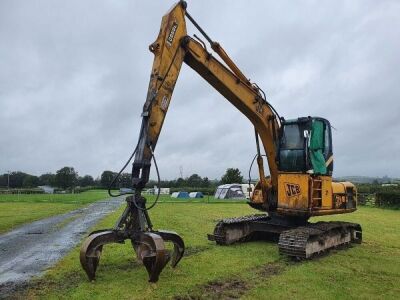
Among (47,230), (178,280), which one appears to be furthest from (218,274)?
(47,230)

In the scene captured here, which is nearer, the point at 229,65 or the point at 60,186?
the point at 229,65

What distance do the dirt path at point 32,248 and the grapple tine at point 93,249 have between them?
1192 millimetres

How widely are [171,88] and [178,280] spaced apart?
3.89 meters

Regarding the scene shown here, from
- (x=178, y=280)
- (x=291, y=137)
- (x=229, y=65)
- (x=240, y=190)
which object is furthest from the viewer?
(x=240, y=190)

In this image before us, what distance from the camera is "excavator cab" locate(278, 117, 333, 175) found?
39.1 ft

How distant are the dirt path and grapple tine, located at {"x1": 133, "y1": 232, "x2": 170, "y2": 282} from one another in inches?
87.8

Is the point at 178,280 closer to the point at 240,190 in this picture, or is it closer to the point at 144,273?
the point at 144,273

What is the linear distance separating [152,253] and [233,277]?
184 centimetres

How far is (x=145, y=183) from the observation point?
850cm

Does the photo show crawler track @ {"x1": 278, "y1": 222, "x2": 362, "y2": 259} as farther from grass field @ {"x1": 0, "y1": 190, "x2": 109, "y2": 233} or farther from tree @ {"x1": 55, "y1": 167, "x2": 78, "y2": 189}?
tree @ {"x1": 55, "y1": 167, "x2": 78, "y2": 189}

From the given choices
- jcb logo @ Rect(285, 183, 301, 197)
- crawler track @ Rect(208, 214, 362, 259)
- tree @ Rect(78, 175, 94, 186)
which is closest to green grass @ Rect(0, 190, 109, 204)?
crawler track @ Rect(208, 214, 362, 259)

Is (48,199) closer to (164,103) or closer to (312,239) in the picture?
(312,239)

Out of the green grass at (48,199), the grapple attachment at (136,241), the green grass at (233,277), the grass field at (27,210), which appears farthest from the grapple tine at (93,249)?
the green grass at (48,199)

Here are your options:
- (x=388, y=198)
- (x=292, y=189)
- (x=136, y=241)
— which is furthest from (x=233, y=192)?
(x=136, y=241)
